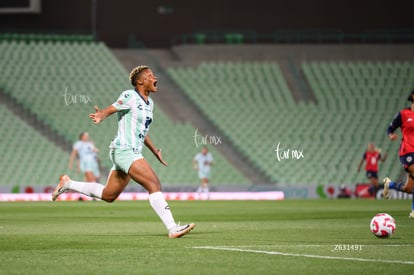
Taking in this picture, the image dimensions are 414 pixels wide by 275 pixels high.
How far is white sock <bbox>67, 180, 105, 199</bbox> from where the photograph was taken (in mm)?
13703

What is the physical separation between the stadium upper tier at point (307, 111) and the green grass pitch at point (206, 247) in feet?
58.5

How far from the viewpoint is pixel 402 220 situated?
A: 17.6 meters

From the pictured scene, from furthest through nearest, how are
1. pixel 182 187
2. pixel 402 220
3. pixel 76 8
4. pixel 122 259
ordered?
pixel 76 8 < pixel 182 187 < pixel 402 220 < pixel 122 259

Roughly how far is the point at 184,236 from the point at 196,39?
29756 millimetres

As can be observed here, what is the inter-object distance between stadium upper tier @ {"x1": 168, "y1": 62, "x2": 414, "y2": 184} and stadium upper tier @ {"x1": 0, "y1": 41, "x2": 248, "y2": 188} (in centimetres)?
174

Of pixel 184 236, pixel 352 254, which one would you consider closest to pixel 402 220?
pixel 184 236

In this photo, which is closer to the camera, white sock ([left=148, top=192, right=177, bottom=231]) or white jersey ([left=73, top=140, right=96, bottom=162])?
white sock ([left=148, top=192, right=177, bottom=231])

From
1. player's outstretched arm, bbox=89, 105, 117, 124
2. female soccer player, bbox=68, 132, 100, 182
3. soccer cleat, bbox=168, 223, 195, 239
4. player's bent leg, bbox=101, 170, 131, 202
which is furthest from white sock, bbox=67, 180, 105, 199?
female soccer player, bbox=68, 132, 100, 182

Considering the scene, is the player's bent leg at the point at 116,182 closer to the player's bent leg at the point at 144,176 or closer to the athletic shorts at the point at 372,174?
the player's bent leg at the point at 144,176

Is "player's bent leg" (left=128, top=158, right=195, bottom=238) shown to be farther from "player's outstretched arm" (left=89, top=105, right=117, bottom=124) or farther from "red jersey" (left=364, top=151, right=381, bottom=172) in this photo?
"red jersey" (left=364, top=151, right=381, bottom=172)

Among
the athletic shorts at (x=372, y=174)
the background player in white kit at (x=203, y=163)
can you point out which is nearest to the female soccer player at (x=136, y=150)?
the athletic shorts at (x=372, y=174)

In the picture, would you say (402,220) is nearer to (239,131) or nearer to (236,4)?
(239,131)

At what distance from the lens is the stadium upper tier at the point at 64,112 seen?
34.7m

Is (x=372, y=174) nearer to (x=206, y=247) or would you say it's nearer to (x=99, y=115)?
(x=99, y=115)
